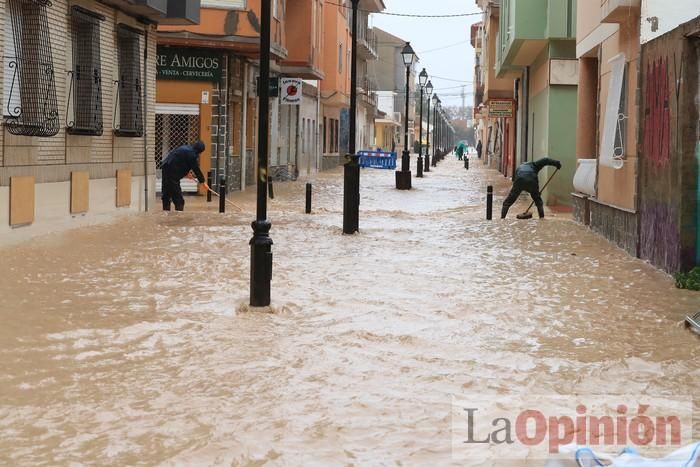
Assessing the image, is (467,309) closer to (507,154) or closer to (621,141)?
(621,141)

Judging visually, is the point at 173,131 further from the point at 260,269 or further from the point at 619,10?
the point at 260,269

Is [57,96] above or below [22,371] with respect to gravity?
above

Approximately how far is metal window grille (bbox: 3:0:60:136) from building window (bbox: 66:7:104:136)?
1.35m

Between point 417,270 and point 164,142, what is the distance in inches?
627

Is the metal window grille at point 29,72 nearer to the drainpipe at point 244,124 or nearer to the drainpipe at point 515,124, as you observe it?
the drainpipe at point 244,124

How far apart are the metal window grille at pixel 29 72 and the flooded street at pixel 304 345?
160cm

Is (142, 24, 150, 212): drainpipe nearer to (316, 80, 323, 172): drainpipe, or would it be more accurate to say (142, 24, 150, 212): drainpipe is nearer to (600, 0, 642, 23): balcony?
(600, 0, 642, 23): balcony

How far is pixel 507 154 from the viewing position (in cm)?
4722

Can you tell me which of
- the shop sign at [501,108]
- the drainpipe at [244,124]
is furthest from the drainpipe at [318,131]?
the drainpipe at [244,124]

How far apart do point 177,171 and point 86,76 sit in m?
4.49

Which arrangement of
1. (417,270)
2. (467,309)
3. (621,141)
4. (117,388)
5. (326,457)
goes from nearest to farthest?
(326,457) < (117,388) < (467,309) < (417,270) < (621,141)

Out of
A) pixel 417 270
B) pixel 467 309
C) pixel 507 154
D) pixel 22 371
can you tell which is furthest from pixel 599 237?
pixel 507 154

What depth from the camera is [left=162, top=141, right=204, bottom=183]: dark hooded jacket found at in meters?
20.6

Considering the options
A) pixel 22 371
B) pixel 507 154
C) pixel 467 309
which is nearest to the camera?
pixel 22 371
